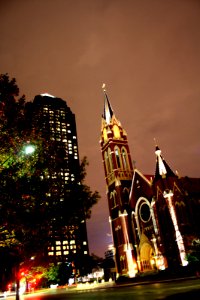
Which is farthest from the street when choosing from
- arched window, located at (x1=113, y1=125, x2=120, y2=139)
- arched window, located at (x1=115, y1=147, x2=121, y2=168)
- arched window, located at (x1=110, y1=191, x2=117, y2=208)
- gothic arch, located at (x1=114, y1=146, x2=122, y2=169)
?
arched window, located at (x1=113, y1=125, x2=120, y2=139)

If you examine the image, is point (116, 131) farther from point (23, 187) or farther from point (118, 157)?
point (23, 187)

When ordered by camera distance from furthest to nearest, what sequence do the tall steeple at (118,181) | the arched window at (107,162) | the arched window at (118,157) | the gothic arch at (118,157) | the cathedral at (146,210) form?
the arched window at (107,162), the arched window at (118,157), the gothic arch at (118,157), the tall steeple at (118,181), the cathedral at (146,210)

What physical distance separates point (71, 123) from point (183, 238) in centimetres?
10453

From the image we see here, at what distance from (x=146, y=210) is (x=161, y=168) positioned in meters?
9.04

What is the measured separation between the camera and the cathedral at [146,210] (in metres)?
42.9

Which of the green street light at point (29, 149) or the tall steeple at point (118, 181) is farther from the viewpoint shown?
the tall steeple at point (118, 181)

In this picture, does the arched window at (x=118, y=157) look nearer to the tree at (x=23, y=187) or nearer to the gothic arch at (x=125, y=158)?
the gothic arch at (x=125, y=158)

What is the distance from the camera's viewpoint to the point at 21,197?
41.3 ft

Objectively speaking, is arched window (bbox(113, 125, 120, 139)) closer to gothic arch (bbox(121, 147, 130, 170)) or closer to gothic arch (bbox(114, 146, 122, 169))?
gothic arch (bbox(114, 146, 122, 169))

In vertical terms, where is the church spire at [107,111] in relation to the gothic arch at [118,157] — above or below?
above

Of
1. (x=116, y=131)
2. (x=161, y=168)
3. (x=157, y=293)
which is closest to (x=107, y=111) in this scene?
(x=116, y=131)

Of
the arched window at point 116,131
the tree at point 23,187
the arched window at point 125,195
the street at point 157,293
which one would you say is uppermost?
the arched window at point 116,131

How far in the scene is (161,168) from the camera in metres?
47.5

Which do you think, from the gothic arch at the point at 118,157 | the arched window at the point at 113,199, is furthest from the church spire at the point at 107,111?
the arched window at the point at 113,199
